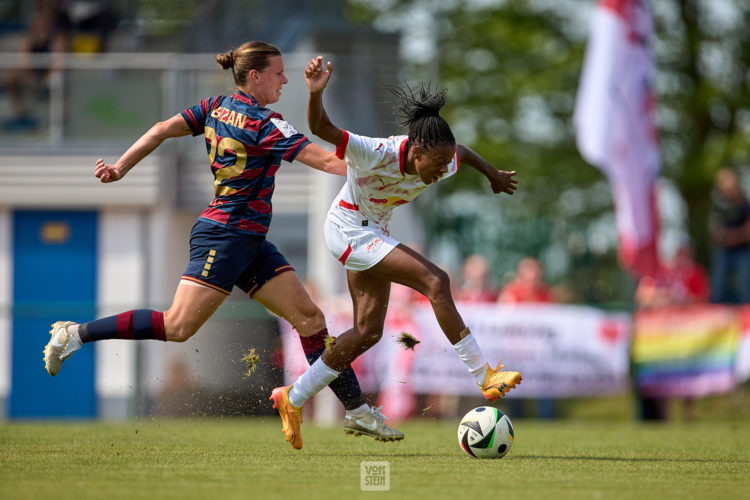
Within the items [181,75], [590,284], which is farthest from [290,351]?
[590,284]

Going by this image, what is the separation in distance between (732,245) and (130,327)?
34.4 ft

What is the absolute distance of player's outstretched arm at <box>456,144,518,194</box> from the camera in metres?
7.80

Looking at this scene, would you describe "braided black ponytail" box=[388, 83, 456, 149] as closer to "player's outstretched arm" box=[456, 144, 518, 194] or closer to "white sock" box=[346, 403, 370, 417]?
"player's outstretched arm" box=[456, 144, 518, 194]

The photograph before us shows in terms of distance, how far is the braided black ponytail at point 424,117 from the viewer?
23.8 ft

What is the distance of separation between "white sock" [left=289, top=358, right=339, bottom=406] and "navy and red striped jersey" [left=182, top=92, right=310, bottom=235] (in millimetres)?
1007

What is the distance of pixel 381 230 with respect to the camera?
25.3 ft

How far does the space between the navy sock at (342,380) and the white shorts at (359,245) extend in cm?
65

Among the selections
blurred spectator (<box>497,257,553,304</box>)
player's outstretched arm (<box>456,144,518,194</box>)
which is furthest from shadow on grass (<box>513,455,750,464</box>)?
blurred spectator (<box>497,257,553,304</box>)

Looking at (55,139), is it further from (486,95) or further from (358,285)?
(486,95)

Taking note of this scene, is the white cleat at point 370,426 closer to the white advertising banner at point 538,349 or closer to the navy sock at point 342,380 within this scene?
the navy sock at point 342,380

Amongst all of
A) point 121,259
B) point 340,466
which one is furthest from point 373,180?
point 121,259

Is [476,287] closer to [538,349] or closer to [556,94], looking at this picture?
[538,349]

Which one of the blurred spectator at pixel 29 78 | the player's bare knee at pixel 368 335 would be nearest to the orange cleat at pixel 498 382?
the player's bare knee at pixel 368 335

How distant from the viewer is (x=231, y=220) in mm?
7445
